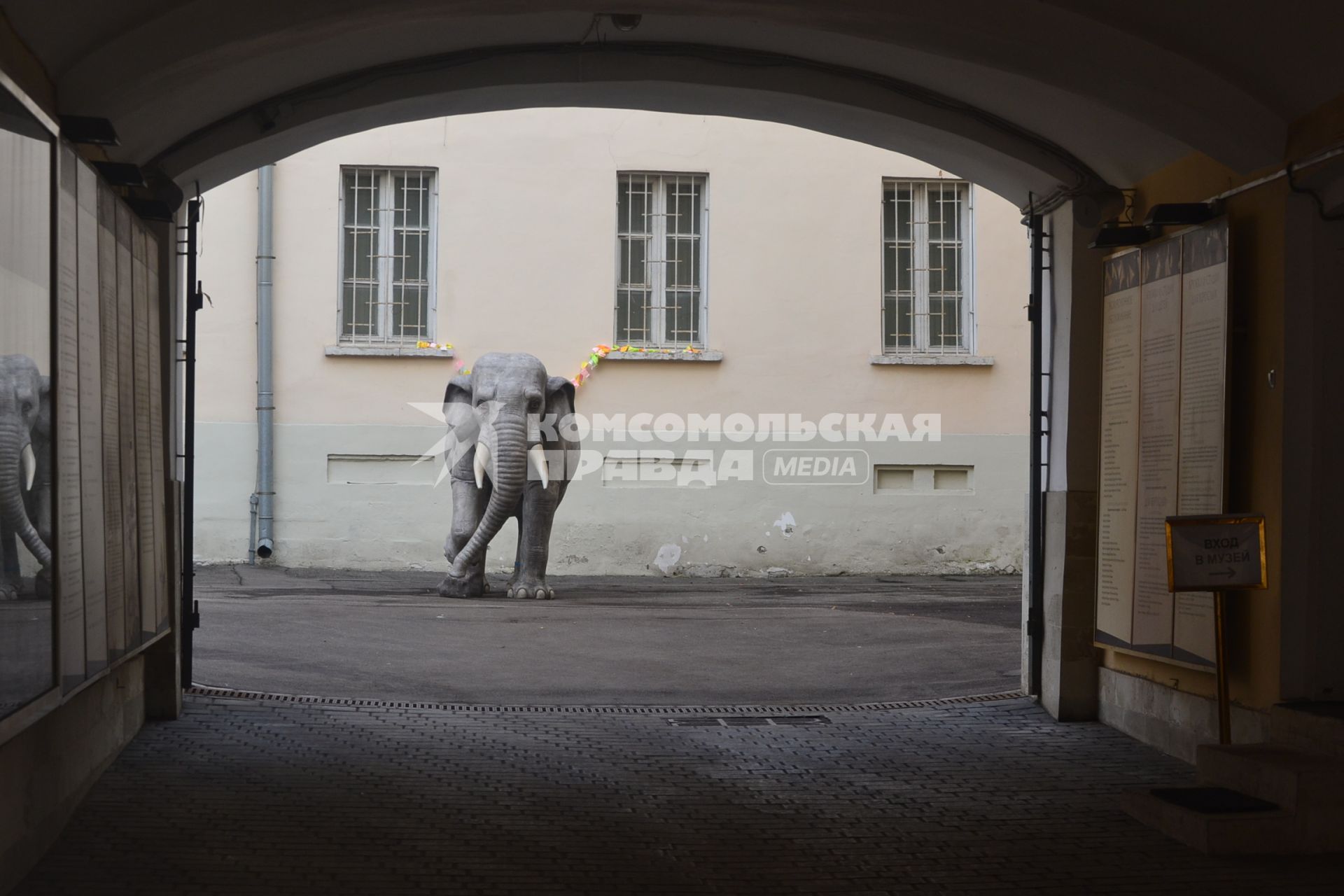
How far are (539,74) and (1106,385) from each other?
3.62 meters

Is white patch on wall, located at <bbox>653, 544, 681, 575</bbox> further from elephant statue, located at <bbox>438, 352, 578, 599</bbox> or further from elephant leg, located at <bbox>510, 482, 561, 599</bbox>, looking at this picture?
elephant leg, located at <bbox>510, 482, 561, 599</bbox>

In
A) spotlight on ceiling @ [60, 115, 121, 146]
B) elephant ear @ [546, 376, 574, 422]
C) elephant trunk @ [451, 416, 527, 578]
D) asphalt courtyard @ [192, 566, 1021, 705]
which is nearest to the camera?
spotlight on ceiling @ [60, 115, 121, 146]

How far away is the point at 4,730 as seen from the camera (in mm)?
4715

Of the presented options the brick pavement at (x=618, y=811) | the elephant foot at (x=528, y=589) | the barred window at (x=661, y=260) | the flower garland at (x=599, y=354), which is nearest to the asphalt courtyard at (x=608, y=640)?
the elephant foot at (x=528, y=589)

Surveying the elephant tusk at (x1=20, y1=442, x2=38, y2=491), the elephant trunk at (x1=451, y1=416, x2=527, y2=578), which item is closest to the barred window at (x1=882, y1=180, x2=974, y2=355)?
the elephant trunk at (x1=451, y1=416, x2=527, y2=578)

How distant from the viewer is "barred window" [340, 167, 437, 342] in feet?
63.4

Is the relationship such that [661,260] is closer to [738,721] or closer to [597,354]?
[597,354]

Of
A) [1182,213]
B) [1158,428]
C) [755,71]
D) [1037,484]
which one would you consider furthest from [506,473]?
[1182,213]

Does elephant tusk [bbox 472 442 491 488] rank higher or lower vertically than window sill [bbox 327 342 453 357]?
lower

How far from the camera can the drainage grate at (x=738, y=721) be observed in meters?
8.77

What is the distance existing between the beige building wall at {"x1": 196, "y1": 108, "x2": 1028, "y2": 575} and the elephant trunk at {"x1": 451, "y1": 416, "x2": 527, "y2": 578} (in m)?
3.23

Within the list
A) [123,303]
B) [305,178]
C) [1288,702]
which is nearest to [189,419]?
[123,303]

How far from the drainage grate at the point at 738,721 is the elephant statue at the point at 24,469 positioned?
4279mm

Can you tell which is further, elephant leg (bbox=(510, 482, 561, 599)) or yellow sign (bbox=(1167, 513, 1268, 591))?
elephant leg (bbox=(510, 482, 561, 599))
